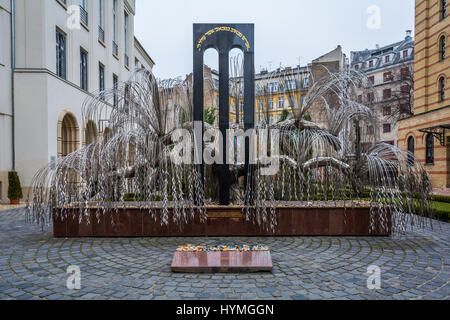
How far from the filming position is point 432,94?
838 inches

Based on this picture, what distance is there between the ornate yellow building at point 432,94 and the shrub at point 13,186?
23458mm

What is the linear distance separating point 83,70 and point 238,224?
48.4ft

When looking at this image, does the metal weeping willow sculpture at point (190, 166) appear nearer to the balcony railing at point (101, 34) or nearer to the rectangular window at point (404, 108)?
the balcony railing at point (101, 34)

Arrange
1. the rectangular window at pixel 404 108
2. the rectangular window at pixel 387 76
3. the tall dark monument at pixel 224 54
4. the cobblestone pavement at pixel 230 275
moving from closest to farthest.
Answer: the cobblestone pavement at pixel 230 275 → the tall dark monument at pixel 224 54 → the rectangular window at pixel 404 108 → the rectangular window at pixel 387 76

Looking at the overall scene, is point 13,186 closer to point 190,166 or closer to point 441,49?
point 190,166

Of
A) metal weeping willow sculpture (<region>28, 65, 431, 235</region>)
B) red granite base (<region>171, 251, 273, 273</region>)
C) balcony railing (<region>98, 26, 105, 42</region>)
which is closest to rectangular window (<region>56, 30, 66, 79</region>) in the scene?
balcony railing (<region>98, 26, 105, 42</region>)

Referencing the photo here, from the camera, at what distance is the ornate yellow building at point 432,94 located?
1878 centimetres

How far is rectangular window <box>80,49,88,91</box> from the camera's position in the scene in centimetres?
1611

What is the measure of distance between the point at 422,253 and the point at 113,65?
2085 centimetres

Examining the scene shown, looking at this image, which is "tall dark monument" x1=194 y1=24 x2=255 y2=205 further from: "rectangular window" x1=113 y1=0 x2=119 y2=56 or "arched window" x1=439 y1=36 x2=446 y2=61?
"arched window" x1=439 y1=36 x2=446 y2=61

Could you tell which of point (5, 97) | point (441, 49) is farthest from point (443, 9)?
point (5, 97)

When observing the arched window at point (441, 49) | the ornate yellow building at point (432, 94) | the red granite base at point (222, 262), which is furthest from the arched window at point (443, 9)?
the red granite base at point (222, 262)

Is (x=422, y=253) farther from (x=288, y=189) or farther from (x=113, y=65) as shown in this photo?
(x=113, y=65)

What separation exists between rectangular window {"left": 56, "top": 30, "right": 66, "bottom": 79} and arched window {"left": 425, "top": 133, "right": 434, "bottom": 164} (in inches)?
960
